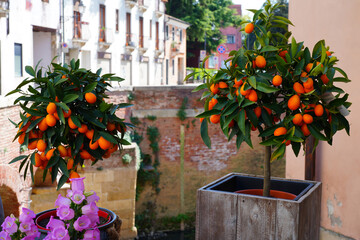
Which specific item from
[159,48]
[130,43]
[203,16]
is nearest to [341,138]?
[130,43]

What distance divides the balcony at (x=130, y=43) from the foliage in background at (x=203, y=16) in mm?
6991

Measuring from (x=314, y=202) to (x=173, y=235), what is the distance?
1187 centimetres

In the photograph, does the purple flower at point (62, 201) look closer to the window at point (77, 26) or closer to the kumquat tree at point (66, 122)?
the kumquat tree at point (66, 122)

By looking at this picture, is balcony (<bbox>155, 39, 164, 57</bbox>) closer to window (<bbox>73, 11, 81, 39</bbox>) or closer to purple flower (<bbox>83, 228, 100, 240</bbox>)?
window (<bbox>73, 11, 81, 39</bbox>)

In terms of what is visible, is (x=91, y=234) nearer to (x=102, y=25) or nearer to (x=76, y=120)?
(x=76, y=120)

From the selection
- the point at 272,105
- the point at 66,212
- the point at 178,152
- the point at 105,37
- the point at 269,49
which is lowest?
the point at 178,152

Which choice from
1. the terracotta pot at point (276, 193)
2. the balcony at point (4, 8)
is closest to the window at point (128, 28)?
the balcony at point (4, 8)

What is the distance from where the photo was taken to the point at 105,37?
19.7m

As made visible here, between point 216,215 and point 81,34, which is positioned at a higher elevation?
point 81,34

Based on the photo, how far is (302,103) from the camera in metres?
2.00

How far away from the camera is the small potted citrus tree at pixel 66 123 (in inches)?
82.1

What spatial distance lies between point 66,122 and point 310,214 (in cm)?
114

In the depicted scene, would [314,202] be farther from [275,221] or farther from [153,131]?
[153,131]

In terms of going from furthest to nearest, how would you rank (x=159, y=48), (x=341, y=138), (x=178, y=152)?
1. (x=159, y=48)
2. (x=178, y=152)
3. (x=341, y=138)
